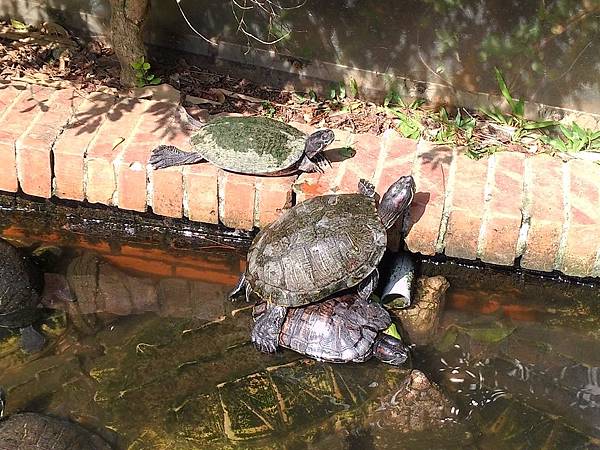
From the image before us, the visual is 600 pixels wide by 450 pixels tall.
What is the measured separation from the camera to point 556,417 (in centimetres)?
333

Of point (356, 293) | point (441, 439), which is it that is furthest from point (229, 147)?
point (441, 439)

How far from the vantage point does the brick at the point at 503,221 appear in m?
3.71

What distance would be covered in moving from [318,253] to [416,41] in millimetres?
1509

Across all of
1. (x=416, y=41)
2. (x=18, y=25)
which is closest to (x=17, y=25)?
(x=18, y=25)

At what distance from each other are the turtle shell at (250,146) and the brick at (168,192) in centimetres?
18

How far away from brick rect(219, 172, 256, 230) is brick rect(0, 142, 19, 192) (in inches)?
42.8

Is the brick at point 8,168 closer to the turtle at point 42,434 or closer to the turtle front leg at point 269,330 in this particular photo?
the turtle at point 42,434

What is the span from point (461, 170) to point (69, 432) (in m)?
2.28

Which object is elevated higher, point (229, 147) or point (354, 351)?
point (229, 147)

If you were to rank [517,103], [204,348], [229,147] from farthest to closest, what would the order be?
1. [517,103]
2. [229,147]
3. [204,348]

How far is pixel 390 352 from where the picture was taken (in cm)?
346

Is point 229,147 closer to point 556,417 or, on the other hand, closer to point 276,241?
point 276,241

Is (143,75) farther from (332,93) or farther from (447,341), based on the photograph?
(447,341)

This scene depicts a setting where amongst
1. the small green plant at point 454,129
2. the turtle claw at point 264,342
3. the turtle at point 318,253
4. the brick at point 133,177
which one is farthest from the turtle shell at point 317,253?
the small green plant at point 454,129
